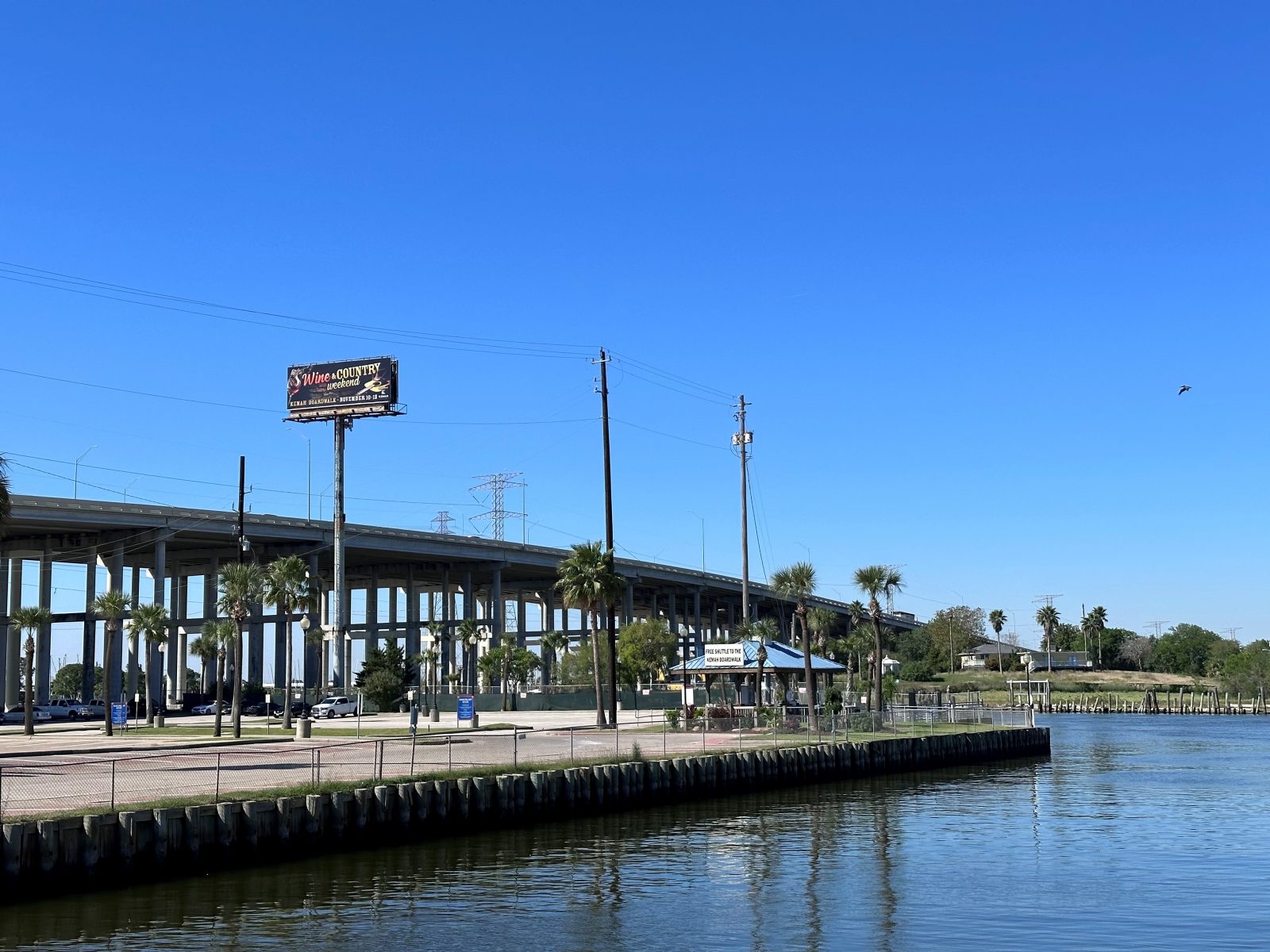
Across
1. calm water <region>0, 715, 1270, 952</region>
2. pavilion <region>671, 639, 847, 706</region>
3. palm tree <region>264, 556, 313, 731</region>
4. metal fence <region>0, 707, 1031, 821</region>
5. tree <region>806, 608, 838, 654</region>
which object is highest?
palm tree <region>264, 556, 313, 731</region>

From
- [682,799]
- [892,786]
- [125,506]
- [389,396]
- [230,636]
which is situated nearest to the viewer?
[682,799]

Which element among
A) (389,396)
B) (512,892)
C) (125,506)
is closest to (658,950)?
(512,892)

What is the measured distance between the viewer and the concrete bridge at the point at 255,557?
11325cm

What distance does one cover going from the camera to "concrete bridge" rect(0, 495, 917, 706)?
113 meters

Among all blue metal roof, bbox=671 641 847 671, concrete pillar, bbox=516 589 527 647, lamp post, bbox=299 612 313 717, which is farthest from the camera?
concrete pillar, bbox=516 589 527 647

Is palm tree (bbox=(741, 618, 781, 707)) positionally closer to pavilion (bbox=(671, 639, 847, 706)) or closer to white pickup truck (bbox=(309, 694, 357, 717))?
pavilion (bbox=(671, 639, 847, 706))

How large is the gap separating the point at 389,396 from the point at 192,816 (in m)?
102

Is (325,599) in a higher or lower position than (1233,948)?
higher

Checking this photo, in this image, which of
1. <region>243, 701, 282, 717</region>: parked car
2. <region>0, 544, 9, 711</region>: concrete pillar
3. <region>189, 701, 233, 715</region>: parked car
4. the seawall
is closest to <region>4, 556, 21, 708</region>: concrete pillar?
<region>0, 544, 9, 711</region>: concrete pillar

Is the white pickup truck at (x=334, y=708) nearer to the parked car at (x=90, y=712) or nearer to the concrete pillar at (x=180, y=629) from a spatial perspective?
the parked car at (x=90, y=712)

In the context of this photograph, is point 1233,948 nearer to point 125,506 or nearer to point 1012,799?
point 1012,799

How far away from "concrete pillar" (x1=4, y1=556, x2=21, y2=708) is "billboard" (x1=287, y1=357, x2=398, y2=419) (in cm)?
2830

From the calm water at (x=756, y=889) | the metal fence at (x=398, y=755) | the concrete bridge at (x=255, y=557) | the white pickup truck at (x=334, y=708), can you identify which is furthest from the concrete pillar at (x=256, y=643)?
the calm water at (x=756, y=889)

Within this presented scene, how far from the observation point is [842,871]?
99.9 feet
